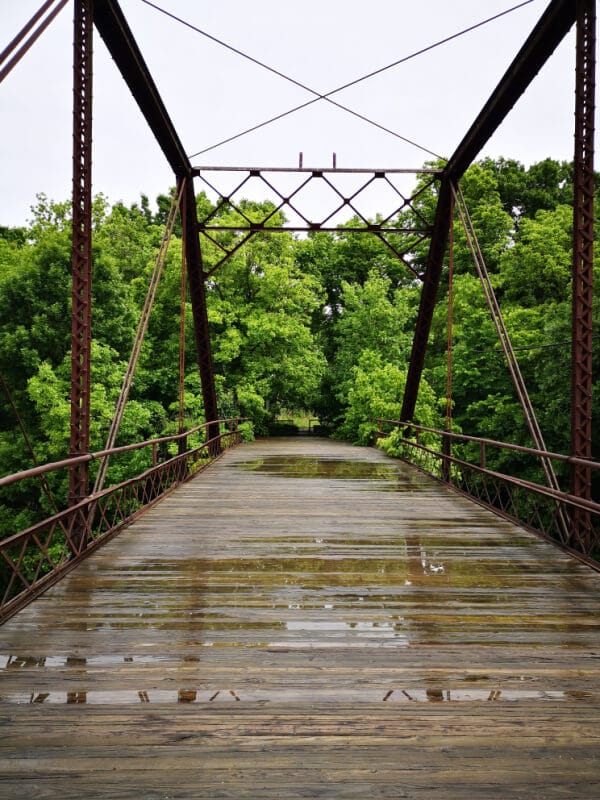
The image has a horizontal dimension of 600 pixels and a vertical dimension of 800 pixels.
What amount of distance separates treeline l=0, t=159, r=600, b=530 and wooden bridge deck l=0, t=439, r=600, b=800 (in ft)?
39.0

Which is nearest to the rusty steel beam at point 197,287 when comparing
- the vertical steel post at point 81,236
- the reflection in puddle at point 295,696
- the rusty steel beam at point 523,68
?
the rusty steel beam at point 523,68

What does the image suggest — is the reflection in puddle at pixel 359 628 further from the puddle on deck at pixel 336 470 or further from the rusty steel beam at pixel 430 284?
the rusty steel beam at pixel 430 284

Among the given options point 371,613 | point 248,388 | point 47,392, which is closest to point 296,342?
point 248,388

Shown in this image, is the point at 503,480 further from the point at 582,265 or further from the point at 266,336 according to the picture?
the point at 266,336

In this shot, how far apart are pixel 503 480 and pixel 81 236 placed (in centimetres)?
593

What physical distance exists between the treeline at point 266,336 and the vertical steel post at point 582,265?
32.6 ft

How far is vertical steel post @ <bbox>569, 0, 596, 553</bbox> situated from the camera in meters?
6.44

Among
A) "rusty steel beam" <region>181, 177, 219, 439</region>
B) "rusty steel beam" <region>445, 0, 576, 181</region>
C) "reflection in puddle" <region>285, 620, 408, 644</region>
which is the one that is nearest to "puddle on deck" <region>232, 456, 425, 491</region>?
"rusty steel beam" <region>181, 177, 219, 439</region>

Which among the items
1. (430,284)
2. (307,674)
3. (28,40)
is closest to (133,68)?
(28,40)

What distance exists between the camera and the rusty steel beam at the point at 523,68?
24.2 ft

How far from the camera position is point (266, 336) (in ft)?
85.4

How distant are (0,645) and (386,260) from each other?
35.5 metres

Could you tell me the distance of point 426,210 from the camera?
112 ft

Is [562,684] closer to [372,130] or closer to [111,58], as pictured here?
[111,58]
